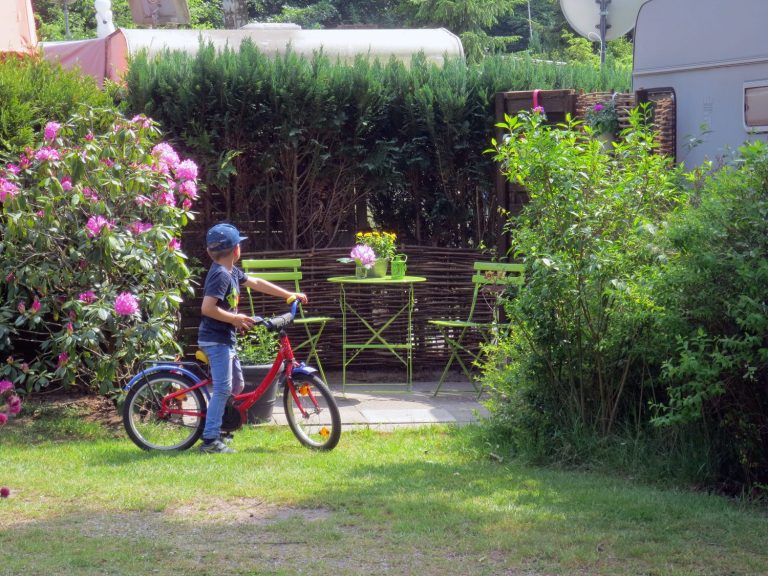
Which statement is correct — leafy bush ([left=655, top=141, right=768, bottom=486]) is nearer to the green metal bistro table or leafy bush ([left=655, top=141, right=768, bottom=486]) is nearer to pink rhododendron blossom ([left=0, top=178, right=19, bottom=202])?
the green metal bistro table

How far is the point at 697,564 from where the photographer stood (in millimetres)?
4297

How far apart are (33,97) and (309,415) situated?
3.20 m

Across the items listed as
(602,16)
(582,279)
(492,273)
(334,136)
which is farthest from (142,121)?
(602,16)

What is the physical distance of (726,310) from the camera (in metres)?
5.18

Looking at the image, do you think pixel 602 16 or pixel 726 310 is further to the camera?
pixel 602 16

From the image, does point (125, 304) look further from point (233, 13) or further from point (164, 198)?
point (233, 13)

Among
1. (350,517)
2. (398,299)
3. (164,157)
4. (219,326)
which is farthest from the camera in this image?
(398,299)

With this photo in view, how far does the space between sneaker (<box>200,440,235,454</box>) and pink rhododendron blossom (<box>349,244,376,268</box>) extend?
2.72 metres

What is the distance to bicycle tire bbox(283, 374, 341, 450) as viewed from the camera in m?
6.74

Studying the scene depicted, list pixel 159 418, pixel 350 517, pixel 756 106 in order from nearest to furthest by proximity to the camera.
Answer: pixel 350 517
pixel 159 418
pixel 756 106

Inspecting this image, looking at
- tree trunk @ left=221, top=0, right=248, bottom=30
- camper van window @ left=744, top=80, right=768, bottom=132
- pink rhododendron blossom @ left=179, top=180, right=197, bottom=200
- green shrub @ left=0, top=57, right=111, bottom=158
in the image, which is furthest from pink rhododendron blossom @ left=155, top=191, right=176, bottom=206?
tree trunk @ left=221, top=0, right=248, bottom=30

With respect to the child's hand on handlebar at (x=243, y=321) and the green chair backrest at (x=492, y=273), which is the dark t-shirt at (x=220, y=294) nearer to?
the child's hand on handlebar at (x=243, y=321)

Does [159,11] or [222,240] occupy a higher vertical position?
[159,11]

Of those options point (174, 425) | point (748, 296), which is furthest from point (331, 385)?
point (748, 296)
